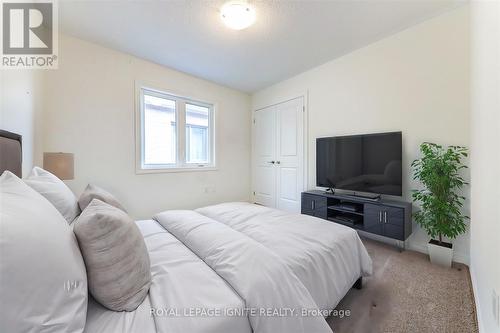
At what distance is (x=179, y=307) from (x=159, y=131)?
3.03 m

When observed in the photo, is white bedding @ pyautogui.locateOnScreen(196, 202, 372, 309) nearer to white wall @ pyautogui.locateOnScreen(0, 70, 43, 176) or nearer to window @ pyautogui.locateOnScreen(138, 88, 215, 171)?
white wall @ pyautogui.locateOnScreen(0, 70, 43, 176)

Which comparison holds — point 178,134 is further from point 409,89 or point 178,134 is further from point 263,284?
point 409,89

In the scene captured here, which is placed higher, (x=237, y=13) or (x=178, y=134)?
(x=237, y=13)

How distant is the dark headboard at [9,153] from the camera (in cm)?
117

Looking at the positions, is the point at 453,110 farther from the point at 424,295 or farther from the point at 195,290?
the point at 195,290

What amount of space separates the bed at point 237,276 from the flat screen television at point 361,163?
4.16ft

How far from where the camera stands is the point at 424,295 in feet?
5.23

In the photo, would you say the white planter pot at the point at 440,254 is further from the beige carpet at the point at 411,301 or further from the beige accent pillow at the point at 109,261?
the beige accent pillow at the point at 109,261

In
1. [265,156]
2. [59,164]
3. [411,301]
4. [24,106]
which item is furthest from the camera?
[265,156]

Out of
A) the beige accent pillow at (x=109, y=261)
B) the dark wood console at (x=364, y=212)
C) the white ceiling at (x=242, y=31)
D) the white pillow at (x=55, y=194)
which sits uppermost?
the white ceiling at (x=242, y=31)

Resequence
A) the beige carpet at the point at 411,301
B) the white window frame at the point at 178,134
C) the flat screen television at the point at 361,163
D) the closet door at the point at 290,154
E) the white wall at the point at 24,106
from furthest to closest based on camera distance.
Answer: the closet door at the point at 290,154 → the white window frame at the point at 178,134 → the flat screen television at the point at 361,163 → the white wall at the point at 24,106 → the beige carpet at the point at 411,301

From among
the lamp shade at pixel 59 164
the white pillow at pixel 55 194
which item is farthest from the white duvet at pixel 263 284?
the lamp shade at pixel 59 164

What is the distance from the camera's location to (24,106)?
190 centimetres

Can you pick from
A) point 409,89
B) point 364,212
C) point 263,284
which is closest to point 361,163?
point 364,212
